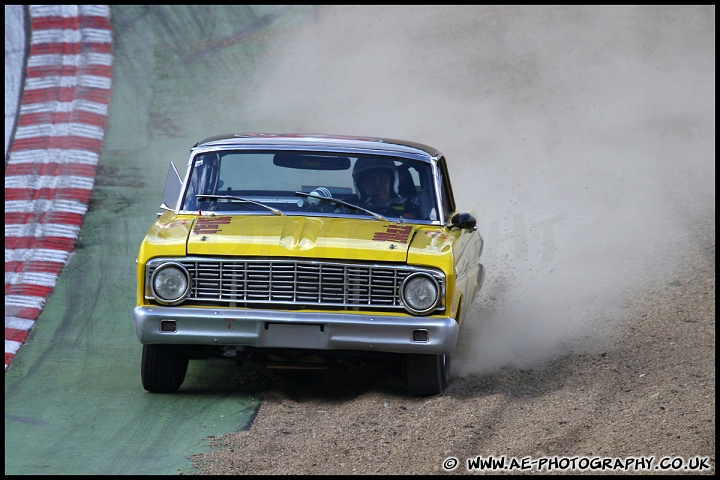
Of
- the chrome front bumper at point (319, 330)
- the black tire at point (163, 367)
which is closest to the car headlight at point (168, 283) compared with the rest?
the chrome front bumper at point (319, 330)

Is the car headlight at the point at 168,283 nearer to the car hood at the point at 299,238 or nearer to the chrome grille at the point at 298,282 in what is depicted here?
the chrome grille at the point at 298,282

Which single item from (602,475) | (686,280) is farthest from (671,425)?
(686,280)

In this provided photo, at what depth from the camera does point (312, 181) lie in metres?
8.16

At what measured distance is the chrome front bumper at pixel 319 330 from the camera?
6809 mm

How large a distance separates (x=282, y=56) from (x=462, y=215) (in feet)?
33.2

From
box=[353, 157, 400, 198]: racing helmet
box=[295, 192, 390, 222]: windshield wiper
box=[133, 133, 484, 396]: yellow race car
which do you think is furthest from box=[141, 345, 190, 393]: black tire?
box=[353, 157, 400, 198]: racing helmet

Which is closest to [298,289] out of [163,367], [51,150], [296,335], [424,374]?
[296,335]

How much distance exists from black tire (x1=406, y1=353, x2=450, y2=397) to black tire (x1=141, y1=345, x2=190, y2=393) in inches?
59.8

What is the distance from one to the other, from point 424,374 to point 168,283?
68.9 inches

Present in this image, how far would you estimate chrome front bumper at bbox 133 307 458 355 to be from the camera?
22.3 ft

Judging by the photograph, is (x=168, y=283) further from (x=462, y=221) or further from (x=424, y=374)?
(x=462, y=221)

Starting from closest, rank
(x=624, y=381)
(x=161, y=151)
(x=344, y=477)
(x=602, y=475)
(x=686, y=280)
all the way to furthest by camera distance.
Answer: (x=602, y=475) → (x=344, y=477) → (x=624, y=381) → (x=686, y=280) → (x=161, y=151)

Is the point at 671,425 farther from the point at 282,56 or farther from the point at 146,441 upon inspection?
the point at 282,56

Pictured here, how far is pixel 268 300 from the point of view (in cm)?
689
